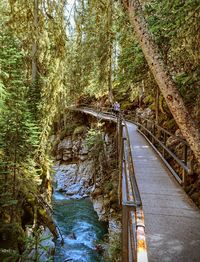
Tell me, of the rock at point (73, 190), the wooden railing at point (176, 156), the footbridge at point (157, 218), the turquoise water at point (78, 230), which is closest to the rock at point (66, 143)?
the rock at point (73, 190)

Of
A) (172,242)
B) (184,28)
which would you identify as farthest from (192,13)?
(172,242)

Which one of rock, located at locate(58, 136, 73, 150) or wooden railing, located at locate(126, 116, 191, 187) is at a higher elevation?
wooden railing, located at locate(126, 116, 191, 187)

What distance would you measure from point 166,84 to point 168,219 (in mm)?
2885

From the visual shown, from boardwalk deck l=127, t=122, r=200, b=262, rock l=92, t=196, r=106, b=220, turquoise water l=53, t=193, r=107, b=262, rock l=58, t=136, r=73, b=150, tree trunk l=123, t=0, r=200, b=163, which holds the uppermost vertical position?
tree trunk l=123, t=0, r=200, b=163

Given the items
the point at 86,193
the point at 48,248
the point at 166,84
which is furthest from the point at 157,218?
the point at 86,193

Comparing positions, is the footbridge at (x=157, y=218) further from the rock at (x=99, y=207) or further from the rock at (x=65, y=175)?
the rock at (x=65, y=175)

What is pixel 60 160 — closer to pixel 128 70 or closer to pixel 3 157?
pixel 128 70

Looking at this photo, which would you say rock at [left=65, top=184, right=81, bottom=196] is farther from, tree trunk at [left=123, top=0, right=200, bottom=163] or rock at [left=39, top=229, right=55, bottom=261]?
tree trunk at [left=123, top=0, right=200, bottom=163]

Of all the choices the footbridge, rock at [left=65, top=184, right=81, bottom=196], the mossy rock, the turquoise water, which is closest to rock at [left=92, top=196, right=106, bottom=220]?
the turquoise water

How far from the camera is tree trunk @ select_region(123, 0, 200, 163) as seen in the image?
5.68 m

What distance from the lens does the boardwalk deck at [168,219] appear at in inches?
160

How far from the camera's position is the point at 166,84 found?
5.96m

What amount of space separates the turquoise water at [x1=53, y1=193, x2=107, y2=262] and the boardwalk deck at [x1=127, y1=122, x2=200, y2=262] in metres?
6.08

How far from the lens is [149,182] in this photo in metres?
7.52
